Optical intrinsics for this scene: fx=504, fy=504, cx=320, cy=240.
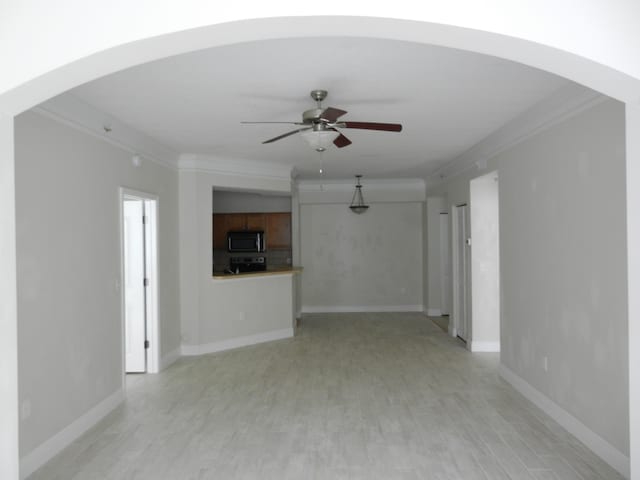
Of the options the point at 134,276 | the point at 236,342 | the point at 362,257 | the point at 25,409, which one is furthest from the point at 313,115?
the point at 362,257

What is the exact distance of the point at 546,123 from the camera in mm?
4148

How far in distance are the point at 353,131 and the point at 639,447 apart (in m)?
3.70

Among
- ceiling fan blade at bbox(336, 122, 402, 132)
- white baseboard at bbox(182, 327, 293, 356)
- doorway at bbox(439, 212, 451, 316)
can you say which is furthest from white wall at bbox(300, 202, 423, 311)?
ceiling fan blade at bbox(336, 122, 402, 132)

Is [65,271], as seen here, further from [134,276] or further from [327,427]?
[327,427]

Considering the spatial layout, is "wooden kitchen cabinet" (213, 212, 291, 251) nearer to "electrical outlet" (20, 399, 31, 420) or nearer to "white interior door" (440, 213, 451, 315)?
"white interior door" (440, 213, 451, 315)

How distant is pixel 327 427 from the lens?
394cm

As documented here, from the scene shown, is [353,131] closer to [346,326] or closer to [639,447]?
[639,447]

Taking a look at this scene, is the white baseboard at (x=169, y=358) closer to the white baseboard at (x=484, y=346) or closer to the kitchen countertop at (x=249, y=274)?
the kitchen countertop at (x=249, y=274)

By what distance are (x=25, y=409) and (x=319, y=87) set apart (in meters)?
2.87

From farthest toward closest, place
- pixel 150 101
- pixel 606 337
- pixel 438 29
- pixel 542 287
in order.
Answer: pixel 542 287, pixel 150 101, pixel 606 337, pixel 438 29

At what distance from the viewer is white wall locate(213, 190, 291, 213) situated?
31.6ft

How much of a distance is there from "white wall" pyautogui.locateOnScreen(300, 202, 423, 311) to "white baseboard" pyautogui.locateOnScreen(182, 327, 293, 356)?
2.54 meters

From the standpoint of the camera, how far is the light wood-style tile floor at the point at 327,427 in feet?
10.5

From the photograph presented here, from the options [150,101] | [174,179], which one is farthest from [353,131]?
[174,179]
